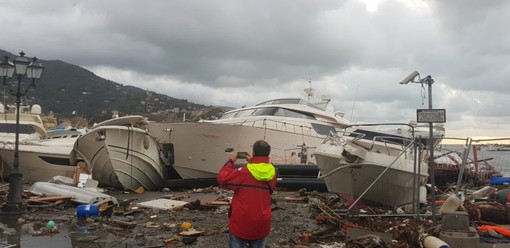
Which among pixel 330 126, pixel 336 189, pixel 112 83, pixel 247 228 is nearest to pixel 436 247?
pixel 247 228

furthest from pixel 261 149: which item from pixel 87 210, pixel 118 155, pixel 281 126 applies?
pixel 281 126

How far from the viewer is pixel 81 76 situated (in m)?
97.9

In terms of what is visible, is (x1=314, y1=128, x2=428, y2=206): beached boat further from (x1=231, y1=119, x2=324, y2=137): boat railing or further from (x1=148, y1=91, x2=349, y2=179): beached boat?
(x1=231, y1=119, x2=324, y2=137): boat railing

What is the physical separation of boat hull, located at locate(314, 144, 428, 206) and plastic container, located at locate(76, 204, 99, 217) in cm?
491

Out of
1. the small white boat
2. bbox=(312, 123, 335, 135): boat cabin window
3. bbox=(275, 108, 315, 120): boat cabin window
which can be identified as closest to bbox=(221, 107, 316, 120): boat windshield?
bbox=(275, 108, 315, 120): boat cabin window

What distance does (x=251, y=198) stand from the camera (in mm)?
4008

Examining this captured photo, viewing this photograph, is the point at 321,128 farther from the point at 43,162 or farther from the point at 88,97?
the point at 88,97

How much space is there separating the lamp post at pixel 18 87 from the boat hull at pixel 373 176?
22.6 ft

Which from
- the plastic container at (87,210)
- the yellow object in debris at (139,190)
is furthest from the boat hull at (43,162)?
the plastic container at (87,210)

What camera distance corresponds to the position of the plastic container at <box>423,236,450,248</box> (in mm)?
5597

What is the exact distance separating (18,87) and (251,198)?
29.2ft

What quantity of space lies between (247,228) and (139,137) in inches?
505

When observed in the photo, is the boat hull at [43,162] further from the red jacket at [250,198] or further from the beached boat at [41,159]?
the red jacket at [250,198]

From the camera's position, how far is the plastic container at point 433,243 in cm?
560
